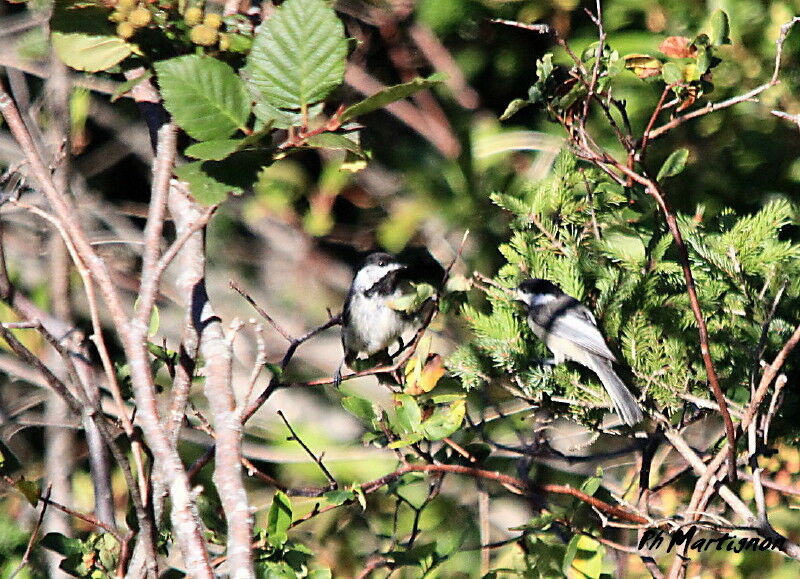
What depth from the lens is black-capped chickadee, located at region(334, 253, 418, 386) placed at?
3447mm

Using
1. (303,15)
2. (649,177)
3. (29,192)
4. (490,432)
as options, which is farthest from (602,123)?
(29,192)

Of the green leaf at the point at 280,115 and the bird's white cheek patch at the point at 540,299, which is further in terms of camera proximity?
the bird's white cheek patch at the point at 540,299

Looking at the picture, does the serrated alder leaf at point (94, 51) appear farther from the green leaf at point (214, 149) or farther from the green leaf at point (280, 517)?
the green leaf at point (280, 517)

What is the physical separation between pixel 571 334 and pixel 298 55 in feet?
3.48

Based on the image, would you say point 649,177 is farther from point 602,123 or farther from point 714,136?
point 714,136

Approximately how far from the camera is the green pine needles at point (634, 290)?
1813 mm

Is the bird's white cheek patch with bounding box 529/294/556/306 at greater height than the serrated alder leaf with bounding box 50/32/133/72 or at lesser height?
lesser

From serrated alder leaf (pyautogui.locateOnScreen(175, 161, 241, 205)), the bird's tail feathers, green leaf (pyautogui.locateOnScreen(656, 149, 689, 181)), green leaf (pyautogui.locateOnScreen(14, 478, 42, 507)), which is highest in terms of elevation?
serrated alder leaf (pyautogui.locateOnScreen(175, 161, 241, 205))

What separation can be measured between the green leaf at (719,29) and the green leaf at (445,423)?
0.91 meters

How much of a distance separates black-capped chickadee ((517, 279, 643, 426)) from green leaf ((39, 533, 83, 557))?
1101mm

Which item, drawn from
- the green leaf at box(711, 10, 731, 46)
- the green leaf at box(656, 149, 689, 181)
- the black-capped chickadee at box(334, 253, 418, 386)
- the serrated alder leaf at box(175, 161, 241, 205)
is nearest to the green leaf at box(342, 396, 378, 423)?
the serrated alder leaf at box(175, 161, 241, 205)

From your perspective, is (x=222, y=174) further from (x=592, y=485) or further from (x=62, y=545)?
(x=592, y=485)

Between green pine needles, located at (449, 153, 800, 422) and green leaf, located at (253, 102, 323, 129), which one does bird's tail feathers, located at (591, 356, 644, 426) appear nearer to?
green pine needles, located at (449, 153, 800, 422)

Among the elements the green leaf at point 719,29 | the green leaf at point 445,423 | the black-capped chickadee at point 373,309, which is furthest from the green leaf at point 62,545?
the green leaf at point 719,29
